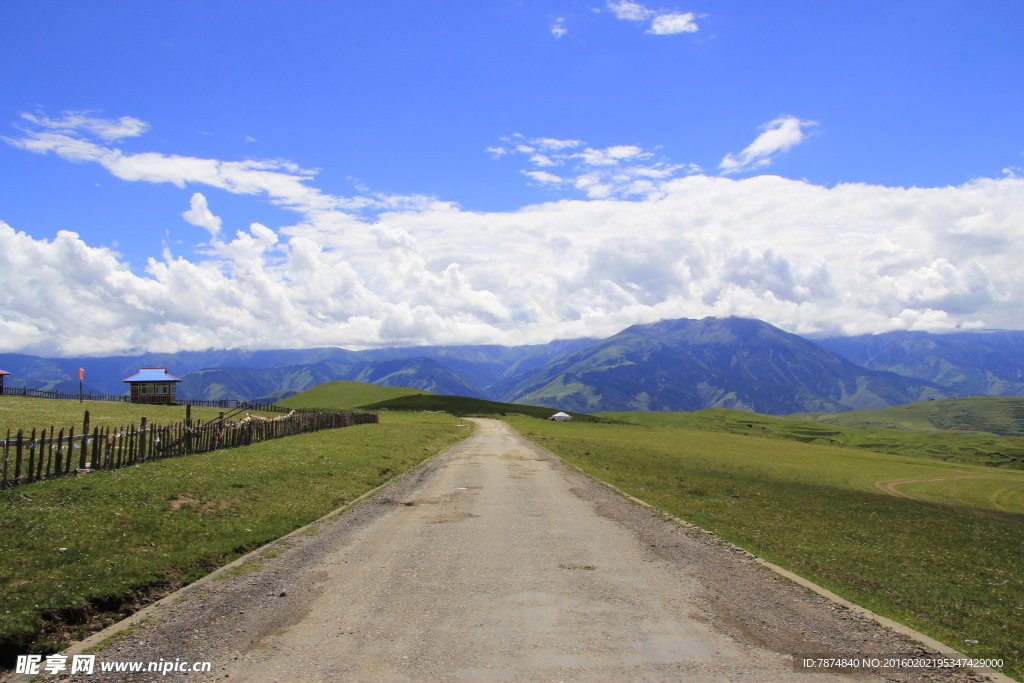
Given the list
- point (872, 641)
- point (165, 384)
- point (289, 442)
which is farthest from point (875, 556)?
point (165, 384)

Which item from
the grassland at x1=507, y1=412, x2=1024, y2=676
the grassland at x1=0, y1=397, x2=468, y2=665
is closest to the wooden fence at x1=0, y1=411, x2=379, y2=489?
the grassland at x1=0, y1=397, x2=468, y2=665

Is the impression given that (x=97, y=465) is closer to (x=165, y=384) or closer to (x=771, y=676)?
(x=771, y=676)

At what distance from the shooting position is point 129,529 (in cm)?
1583

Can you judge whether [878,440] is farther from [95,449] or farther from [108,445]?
[95,449]

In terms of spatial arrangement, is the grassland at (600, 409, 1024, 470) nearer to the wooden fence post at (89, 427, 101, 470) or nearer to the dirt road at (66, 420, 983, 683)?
the dirt road at (66, 420, 983, 683)

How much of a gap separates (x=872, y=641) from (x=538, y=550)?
8.28m

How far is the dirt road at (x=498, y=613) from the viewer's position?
9062 millimetres

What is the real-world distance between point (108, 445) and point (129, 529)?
375 inches

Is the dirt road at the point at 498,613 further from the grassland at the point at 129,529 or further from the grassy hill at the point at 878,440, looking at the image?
the grassy hill at the point at 878,440

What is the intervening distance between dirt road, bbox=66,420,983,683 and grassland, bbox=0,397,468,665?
1.20 metres

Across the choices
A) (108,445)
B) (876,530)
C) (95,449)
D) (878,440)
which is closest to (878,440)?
(878,440)

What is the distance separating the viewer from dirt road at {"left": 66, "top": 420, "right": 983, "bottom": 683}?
9062mm

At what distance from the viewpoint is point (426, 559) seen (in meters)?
15.2

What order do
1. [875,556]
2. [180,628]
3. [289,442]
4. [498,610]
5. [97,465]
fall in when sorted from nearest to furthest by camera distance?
[180,628] → [498,610] → [875,556] → [97,465] → [289,442]
